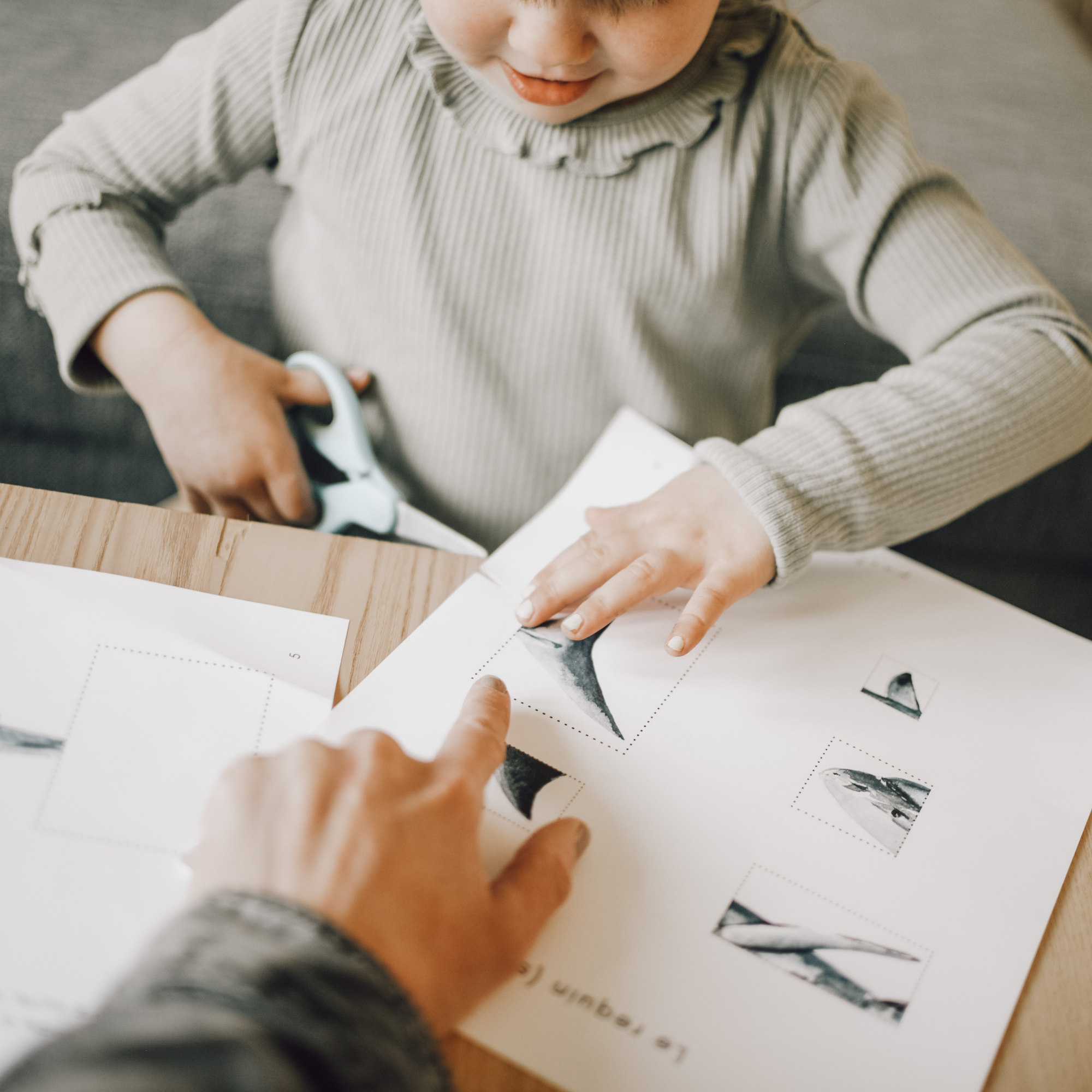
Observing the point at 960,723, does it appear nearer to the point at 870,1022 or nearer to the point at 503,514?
the point at 870,1022

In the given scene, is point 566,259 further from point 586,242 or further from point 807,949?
point 807,949

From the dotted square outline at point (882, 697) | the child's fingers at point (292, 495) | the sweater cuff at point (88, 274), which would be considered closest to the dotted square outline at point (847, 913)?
the dotted square outline at point (882, 697)

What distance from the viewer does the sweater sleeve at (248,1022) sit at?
7.4 inches

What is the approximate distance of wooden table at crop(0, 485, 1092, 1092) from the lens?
0.40 m

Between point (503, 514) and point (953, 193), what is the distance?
39 cm

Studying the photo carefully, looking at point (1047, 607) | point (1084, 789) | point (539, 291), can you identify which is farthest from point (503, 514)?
point (1047, 607)

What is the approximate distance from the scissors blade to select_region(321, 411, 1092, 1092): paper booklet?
0.21ft

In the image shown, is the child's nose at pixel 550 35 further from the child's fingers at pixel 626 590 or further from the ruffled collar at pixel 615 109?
the child's fingers at pixel 626 590

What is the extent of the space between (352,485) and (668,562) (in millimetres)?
239

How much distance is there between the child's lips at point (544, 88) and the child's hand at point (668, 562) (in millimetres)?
227

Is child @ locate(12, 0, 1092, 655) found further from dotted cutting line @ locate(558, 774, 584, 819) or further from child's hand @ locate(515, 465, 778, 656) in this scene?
dotted cutting line @ locate(558, 774, 584, 819)

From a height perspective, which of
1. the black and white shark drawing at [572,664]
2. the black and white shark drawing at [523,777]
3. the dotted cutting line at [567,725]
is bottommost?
the black and white shark drawing at [523,777]

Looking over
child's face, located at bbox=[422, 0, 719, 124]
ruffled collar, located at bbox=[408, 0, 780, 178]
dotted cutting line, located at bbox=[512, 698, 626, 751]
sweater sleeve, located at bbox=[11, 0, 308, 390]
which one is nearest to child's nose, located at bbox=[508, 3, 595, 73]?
child's face, located at bbox=[422, 0, 719, 124]

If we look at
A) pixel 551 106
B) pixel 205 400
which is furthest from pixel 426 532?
pixel 551 106
